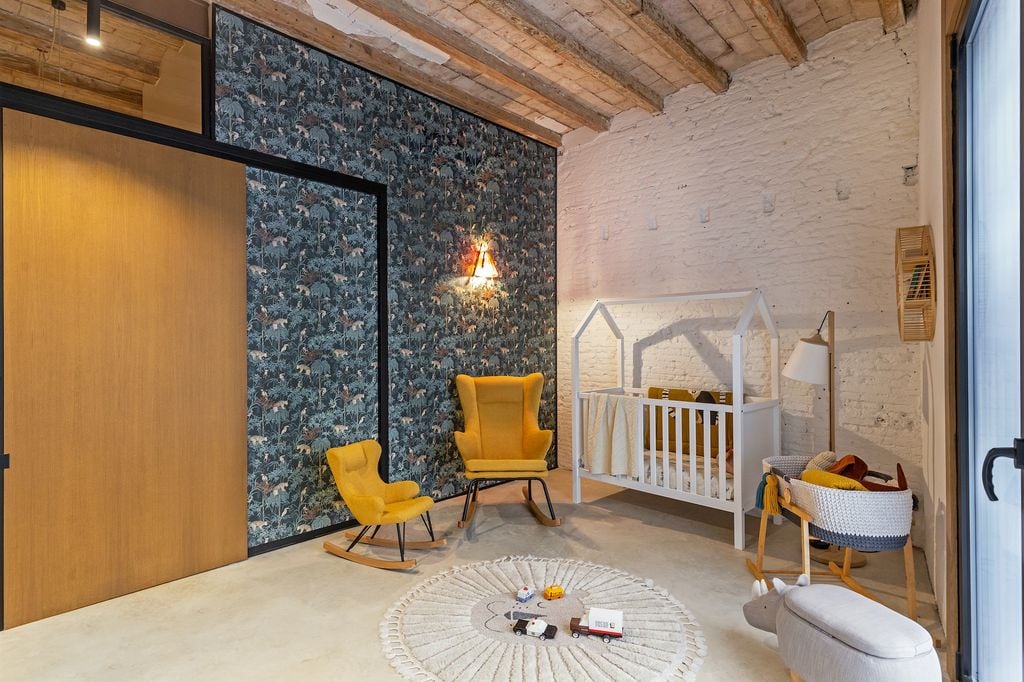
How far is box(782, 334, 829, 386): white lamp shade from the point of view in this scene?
327 cm

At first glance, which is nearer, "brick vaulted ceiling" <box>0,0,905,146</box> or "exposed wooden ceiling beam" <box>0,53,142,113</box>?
"exposed wooden ceiling beam" <box>0,53,142,113</box>

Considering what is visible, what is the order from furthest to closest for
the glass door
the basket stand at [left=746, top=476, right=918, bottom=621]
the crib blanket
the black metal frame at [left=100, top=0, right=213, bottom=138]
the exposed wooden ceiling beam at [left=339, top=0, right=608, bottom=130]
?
the crib blanket → the exposed wooden ceiling beam at [left=339, top=0, right=608, bottom=130] → the black metal frame at [left=100, top=0, right=213, bottom=138] → the basket stand at [left=746, top=476, right=918, bottom=621] → the glass door

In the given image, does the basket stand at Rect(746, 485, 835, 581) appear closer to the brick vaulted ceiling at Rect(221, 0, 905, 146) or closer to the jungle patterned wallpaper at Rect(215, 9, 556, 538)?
the jungle patterned wallpaper at Rect(215, 9, 556, 538)

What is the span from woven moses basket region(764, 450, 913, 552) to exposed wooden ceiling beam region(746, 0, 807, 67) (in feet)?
8.76

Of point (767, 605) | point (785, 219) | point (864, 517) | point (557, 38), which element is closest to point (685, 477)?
point (864, 517)

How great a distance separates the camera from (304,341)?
337 centimetres

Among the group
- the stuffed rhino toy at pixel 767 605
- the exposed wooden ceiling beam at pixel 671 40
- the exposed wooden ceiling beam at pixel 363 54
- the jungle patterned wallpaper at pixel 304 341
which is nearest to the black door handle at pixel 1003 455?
the stuffed rhino toy at pixel 767 605

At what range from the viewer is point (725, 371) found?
4172 mm

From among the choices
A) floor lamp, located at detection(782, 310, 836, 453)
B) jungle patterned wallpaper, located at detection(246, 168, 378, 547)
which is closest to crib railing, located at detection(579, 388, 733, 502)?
floor lamp, located at detection(782, 310, 836, 453)

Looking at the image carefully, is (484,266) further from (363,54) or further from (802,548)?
(802,548)

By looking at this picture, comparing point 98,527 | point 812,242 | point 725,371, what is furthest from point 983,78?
point 98,527

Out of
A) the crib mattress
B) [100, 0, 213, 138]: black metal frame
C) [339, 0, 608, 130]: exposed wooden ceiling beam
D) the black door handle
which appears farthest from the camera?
the crib mattress

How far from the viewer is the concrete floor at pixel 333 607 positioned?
6.92 feet

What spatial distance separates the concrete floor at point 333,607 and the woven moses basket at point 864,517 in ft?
1.38
